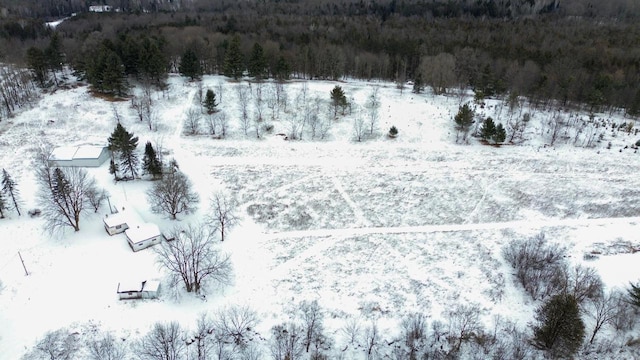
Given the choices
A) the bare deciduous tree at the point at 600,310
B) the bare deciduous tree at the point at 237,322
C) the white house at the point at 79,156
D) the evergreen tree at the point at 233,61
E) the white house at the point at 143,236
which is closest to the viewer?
the bare deciduous tree at the point at 237,322

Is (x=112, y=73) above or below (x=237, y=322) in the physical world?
above

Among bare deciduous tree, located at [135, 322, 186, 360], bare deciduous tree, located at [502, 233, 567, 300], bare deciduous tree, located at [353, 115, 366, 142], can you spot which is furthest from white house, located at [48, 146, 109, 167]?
bare deciduous tree, located at [502, 233, 567, 300]

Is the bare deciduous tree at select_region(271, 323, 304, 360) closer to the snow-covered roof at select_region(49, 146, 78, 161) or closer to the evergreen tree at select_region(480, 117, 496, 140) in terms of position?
the snow-covered roof at select_region(49, 146, 78, 161)

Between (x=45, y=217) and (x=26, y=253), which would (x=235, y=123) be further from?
(x=26, y=253)

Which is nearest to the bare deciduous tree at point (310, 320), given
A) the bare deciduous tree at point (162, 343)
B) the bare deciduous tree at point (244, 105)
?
the bare deciduous tree at point (162, 343)

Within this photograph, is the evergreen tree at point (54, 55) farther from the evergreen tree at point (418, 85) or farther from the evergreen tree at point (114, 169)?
the evergreen tree at point (418, 85)

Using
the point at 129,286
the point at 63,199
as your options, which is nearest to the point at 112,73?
the point at 63,199

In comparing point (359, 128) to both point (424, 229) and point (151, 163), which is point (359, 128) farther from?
point (151, 163)
